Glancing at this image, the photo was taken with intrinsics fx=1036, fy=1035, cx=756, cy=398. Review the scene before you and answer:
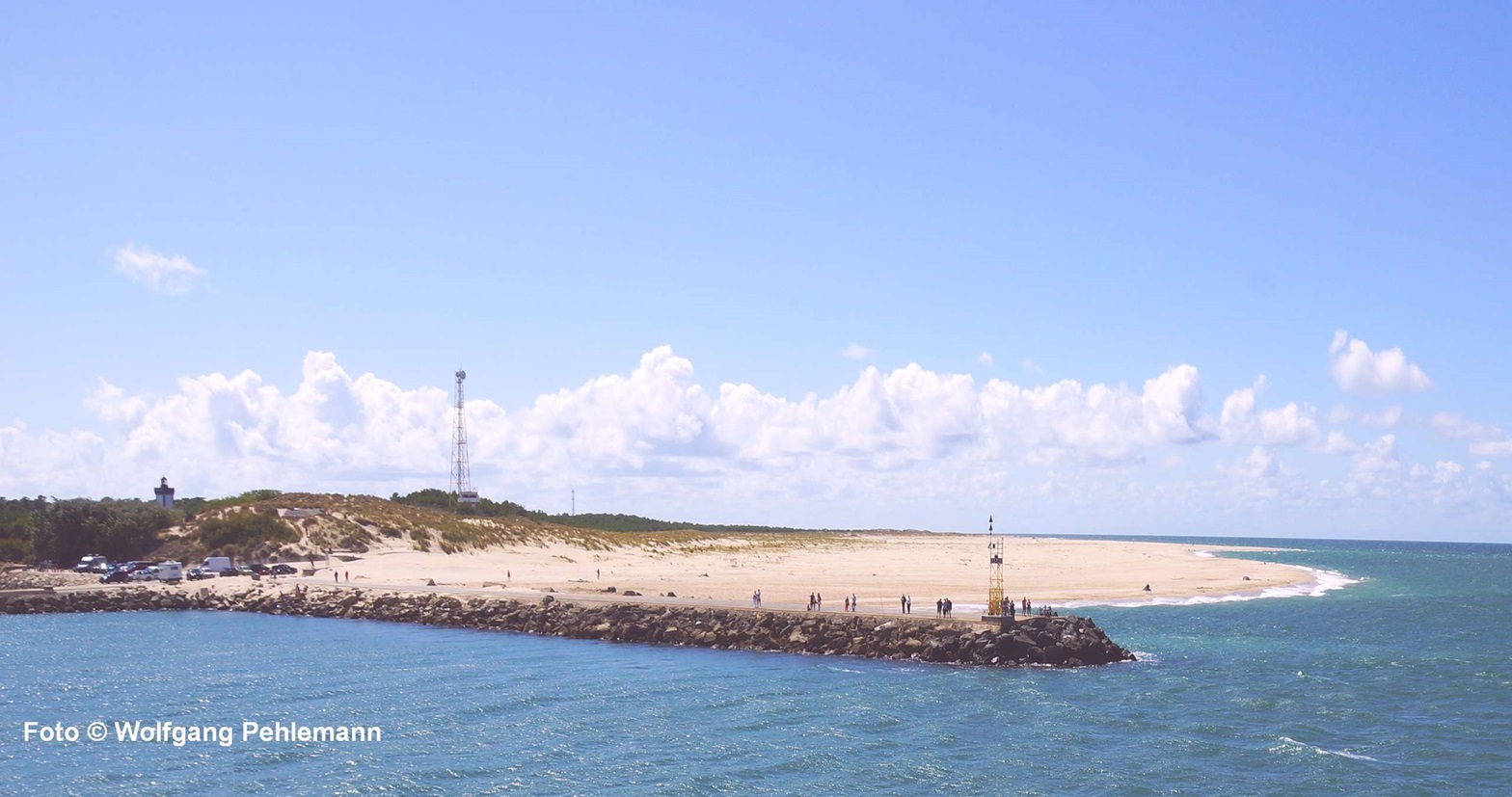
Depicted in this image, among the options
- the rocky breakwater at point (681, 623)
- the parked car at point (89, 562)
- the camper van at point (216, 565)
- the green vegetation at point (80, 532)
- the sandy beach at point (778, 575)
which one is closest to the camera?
the rocky breakwater at point (681, 623)

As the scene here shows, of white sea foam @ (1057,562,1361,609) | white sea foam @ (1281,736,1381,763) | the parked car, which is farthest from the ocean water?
the parked car

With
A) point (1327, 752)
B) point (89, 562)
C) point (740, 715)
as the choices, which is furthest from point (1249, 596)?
point (89, 562)

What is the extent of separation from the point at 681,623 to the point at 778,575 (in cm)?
4071

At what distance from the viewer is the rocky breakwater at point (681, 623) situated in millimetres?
49094

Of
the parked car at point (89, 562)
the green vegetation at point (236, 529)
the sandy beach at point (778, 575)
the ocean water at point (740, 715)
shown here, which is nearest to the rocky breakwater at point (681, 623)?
the ocean water at point (740, 715)

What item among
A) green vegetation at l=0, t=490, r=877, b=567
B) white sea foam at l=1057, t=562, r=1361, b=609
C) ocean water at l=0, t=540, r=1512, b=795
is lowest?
white sea foam at l=1057, t=562, r=1361, b=609

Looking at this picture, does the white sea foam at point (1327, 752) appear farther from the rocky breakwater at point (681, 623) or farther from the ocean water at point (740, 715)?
the rocky breakwater at point (681, 623)

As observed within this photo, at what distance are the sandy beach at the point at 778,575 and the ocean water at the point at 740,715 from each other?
51.3 feet

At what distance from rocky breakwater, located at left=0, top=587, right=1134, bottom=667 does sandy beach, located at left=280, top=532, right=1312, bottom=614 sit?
16.7 feet

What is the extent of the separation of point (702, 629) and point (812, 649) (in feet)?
22.2

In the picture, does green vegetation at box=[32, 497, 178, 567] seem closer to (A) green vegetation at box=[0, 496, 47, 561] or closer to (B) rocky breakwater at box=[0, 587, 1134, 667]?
(A) green vegetation at box=[0, 496, 47, 561]

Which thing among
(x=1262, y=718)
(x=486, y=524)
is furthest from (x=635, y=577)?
(x=1262, y=718)

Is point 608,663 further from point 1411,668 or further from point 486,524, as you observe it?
point 486,524

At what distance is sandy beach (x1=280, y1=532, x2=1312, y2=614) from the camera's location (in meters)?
75.8
